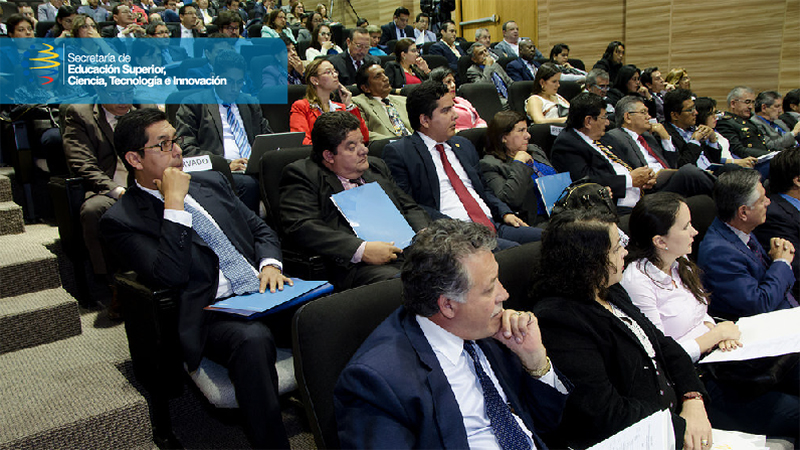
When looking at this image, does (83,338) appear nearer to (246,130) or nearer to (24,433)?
(24,433)

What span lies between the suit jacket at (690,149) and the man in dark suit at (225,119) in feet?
8.75

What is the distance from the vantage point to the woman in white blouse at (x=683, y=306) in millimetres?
1612

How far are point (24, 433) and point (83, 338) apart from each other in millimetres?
749

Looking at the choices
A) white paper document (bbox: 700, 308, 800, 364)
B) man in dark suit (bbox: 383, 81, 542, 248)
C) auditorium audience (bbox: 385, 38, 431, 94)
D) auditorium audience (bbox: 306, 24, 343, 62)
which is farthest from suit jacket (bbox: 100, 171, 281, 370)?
auditorium audience (bbox: 306, 24, 343, 62)

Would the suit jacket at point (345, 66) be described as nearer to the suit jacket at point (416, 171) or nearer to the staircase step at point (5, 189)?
the suit jacket at point (416, 171)

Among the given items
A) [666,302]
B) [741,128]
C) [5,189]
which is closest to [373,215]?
[666,302]

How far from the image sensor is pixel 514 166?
2.84m

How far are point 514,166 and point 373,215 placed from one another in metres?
0.97

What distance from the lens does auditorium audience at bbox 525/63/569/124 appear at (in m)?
4.21

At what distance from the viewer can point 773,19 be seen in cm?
586

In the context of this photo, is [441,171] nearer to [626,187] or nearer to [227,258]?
[626,187]

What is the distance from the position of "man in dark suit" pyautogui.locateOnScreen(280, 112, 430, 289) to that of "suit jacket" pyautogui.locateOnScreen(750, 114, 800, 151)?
3625 millimetres

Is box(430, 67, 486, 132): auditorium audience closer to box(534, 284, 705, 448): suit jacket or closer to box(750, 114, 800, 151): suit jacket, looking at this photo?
box(750, 114, 800, 151): suit jacket

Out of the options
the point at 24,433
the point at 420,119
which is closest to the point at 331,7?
the point at 420,119
